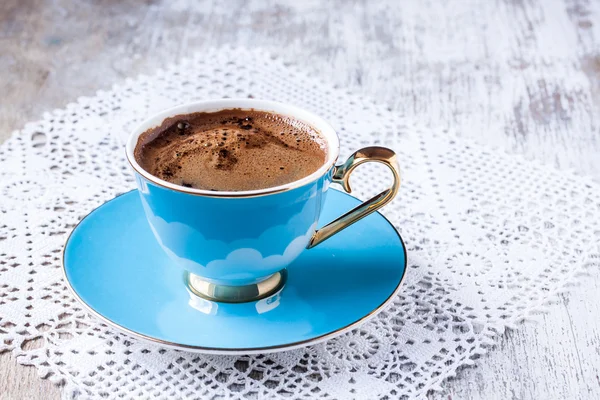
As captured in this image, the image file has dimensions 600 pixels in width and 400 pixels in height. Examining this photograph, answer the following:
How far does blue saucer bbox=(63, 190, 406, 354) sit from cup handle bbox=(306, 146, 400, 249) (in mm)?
41

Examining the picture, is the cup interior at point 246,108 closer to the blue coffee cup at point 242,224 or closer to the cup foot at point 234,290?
the blue coffee cup at point 242,224

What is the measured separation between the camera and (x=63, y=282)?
0.99m

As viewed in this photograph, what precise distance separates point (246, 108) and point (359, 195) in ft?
0.90

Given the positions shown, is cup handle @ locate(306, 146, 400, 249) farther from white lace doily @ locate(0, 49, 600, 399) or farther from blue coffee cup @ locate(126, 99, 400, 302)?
white lace doily @ locate(0, 49, 600, 399)

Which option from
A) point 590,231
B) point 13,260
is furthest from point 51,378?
point 590,231

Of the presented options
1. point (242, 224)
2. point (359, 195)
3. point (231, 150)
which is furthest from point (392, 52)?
point (242, 224)

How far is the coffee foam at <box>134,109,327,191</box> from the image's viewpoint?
0.89 meters

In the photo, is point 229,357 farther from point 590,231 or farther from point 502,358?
point 590,231

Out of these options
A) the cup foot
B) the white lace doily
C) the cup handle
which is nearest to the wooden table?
the white lace doily

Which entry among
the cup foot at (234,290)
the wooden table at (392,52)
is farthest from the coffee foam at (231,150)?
the wooden table at (392,52)

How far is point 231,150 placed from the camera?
93 centimetres

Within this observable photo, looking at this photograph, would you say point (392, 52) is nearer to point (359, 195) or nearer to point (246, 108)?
point (359, 195)

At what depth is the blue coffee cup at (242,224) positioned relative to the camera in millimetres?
831

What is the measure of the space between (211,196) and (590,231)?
23.8 inches
